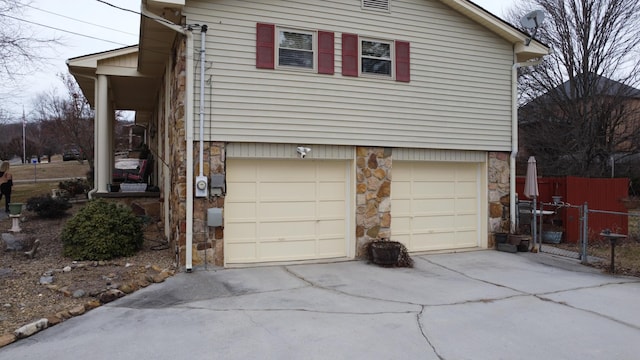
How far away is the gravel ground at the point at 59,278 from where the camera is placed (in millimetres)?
5426

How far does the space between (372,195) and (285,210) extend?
1.70m

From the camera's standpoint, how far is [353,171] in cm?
860

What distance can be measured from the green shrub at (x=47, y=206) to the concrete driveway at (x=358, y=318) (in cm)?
682

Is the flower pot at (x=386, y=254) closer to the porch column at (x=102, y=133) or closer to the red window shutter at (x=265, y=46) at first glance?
the red window shutter at (x=265, y=46)

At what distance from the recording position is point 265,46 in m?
7.88

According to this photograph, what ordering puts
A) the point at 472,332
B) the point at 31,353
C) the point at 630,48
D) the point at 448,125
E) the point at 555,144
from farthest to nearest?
the point at 555,144 < the point at 630,48 < the point at 448,125 < the point at 472,332 < the point at 31,353

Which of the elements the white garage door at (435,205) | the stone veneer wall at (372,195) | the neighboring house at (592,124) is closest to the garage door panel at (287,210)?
the stone veneer wall at (372,195)

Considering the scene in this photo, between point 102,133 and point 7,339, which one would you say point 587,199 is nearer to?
point 7,339

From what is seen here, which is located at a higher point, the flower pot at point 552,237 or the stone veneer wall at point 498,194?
the stone veneer wall at point 498,194

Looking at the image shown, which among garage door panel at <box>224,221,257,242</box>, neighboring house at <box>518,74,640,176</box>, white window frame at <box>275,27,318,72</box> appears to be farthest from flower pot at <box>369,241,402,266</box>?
neighboring house at <box>518,74,640,176</box>

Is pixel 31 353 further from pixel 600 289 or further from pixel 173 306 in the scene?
pixel 600 289

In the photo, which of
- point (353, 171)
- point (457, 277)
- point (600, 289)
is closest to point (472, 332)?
point (457, 277)

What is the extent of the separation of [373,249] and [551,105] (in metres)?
15.4

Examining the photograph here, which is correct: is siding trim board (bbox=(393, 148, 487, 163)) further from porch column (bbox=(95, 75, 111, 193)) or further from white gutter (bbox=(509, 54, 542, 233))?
porch column (bbox=(95, 75, 111, 193))
